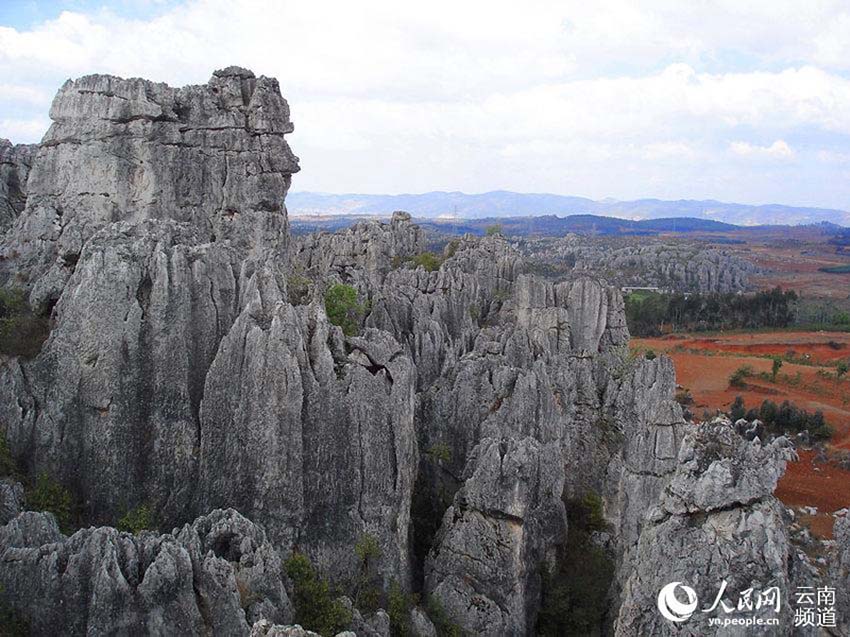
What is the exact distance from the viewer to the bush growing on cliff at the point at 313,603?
16.9 metres

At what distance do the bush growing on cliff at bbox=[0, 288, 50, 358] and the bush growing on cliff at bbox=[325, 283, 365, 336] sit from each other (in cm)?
1022

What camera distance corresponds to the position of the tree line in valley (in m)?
97.4

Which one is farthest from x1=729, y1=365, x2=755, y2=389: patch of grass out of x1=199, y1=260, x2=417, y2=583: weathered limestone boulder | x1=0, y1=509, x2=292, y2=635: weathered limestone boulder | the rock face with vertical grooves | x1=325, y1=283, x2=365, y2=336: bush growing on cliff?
x1=0, y1=509, x2=292, y2=635: weathered limestone boulder

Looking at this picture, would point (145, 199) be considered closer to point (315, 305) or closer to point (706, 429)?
point (315, 305)

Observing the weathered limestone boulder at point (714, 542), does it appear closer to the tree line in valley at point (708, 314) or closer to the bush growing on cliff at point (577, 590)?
the bush growing on cliff at point (577, 590)

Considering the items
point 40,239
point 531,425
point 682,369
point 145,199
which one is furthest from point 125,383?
point 682,369

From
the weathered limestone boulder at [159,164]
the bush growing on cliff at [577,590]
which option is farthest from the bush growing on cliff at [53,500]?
the bush growing on cliff at [577,590]

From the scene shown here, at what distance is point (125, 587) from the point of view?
14.7 meters

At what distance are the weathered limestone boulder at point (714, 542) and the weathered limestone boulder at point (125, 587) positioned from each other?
7.79 meters

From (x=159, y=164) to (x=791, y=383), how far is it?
198 feet

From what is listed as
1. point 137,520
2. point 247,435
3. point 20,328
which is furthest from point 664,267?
point 137,520

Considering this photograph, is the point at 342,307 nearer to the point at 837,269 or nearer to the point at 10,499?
the point at 10,499

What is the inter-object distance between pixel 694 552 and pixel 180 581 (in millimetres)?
10020

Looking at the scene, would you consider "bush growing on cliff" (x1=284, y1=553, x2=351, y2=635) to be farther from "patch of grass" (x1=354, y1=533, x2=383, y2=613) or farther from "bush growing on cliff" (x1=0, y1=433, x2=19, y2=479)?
"bush growing on cliff" (x1=0, y1=433, x2=19, y2=479)
